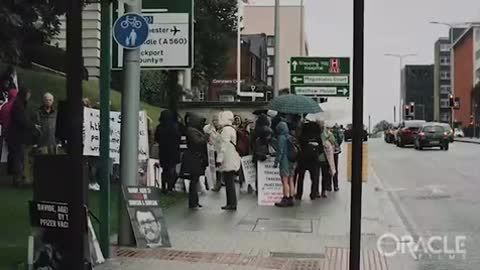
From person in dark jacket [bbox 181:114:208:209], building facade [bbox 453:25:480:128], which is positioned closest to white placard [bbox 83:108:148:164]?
person in dark jacket [bbox 181:114:208:209]

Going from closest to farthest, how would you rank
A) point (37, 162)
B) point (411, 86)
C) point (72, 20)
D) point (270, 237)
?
point (72, 20) < point (37, 162) < point (270, 237) < point (411, 86)

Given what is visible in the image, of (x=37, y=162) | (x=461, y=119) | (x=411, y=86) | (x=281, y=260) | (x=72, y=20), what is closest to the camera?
(x=72, y=20)

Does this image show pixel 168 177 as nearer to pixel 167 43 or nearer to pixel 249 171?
pixel 249 171

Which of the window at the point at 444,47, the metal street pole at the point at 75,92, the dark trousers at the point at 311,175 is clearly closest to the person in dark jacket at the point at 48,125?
the dark trousers at the point at 311,175

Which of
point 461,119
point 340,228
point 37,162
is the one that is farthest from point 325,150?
point 461,119

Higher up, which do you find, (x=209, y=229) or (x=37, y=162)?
(x=37, y=162)

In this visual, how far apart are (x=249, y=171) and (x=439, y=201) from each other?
Result: 4.13m

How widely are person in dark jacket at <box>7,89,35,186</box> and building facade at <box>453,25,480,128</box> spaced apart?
4907 inches

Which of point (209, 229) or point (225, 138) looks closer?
point (209, 229)

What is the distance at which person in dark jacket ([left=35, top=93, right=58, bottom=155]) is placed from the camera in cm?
1344

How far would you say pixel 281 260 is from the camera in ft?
29.9

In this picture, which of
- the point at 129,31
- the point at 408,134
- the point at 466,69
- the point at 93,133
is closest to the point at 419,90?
the point at 466,69

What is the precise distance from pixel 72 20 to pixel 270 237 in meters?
6.49

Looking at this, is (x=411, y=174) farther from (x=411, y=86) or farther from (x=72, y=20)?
(x=411, y=86)
